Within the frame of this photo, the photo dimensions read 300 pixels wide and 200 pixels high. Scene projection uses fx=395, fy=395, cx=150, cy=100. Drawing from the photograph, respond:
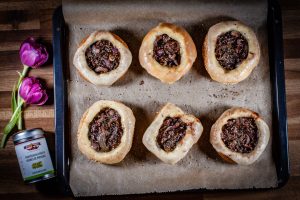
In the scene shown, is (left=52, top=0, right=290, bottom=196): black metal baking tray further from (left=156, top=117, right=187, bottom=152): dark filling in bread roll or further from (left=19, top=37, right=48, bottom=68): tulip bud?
(left=156, top=117, right=187, bottom=152): dark filling in bread roll

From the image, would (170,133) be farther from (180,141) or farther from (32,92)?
(32,92)

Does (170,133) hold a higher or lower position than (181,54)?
lower

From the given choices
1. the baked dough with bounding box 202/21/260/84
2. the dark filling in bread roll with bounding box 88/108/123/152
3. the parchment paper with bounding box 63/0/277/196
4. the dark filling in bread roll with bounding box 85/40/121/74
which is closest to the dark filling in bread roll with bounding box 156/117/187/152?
the parchment paper with bounding box 63/0/277/196

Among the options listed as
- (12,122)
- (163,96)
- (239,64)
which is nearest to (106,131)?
(163,96)

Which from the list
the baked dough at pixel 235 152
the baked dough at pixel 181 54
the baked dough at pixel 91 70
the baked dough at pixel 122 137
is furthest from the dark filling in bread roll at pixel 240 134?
the baked dough at pixel 91 70

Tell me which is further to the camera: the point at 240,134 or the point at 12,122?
the point at 12,122

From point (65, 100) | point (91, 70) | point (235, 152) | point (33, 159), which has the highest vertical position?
point (91, 70)

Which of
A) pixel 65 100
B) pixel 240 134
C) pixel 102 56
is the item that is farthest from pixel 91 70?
pixel 240 134

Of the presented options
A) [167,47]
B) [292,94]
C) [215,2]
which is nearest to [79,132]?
[167,47]
